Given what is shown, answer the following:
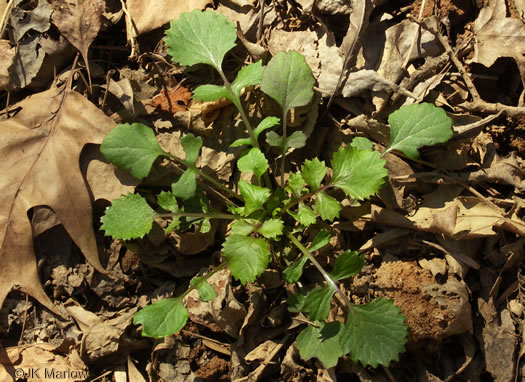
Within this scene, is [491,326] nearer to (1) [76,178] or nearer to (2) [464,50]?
(2) [464,50]

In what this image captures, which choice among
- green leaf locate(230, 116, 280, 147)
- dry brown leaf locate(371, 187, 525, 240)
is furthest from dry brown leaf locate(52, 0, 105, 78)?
dry brown leaf locate(371, 187, 525, 240)

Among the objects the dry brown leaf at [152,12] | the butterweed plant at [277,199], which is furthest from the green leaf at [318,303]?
the dry brown leaf at [152,12]

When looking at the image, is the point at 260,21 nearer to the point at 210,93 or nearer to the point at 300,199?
the point at 210,93

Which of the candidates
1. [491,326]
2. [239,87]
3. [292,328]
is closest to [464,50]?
[239,87]

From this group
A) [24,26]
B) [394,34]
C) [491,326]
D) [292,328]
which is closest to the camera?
[491,326]

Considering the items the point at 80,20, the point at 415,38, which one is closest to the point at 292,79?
the point at 415,38

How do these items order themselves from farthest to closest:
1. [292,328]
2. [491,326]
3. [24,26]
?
[24,26] → [292,328] → [491,326]

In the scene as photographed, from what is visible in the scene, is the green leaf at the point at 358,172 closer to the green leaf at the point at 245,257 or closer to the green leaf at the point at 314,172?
the green leaf at the point at 314,172
